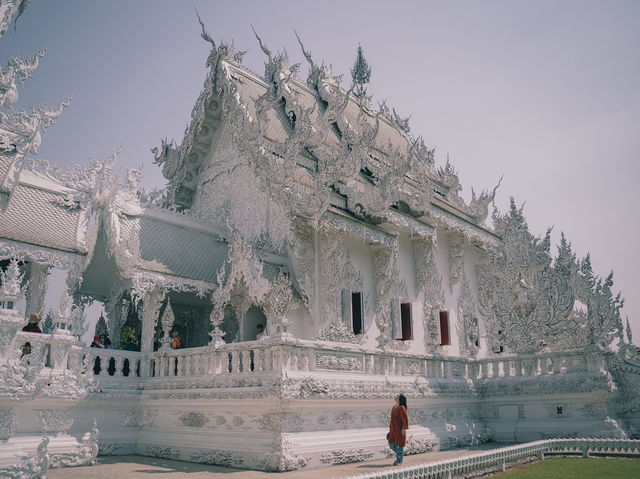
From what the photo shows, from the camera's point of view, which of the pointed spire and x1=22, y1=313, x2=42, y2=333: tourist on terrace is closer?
x1=22, y1=313, x2=42, y2=333: tourist on terrace

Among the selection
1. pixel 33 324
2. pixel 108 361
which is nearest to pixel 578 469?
pixel 108 361

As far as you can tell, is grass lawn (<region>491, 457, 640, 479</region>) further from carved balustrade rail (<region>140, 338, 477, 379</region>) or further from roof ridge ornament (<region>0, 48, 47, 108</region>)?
roof ridge ornament (<region>0, 48, 47, 108</region>)

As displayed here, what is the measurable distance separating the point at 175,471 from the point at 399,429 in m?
3.12

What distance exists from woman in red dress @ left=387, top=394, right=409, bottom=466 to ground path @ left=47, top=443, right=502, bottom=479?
0.23 meters

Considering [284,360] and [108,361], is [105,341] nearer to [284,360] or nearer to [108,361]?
[108,361]

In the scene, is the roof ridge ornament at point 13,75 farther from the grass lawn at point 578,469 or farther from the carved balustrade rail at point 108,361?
the grass lawn at point 578,469

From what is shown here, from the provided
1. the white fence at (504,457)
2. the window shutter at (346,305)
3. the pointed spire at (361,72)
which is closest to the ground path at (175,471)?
the white fence at (504,457)

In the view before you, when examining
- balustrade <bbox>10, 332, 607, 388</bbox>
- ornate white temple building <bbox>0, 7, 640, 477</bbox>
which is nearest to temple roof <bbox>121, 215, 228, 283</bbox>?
ornate white temple building <bbox>0, 7, 640, 477</bbox>

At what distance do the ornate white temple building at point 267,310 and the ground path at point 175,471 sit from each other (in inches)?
11.4

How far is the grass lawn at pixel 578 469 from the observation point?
22.5ft

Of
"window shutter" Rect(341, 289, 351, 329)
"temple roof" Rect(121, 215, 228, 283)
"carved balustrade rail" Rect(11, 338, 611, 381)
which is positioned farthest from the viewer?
"window shutter" Rect(341, 289, 351, 329)

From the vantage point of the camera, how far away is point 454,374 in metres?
11.5

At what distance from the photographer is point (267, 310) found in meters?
8.90

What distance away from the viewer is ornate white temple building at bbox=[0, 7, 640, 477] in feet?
26.6
